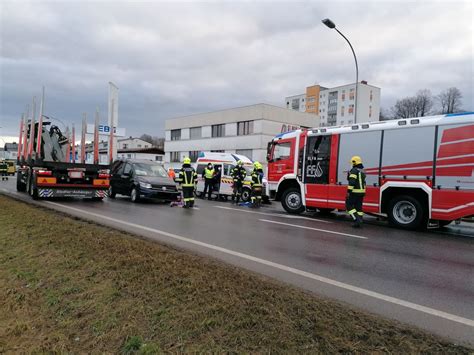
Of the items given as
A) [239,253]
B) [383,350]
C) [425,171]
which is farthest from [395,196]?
[383,350]

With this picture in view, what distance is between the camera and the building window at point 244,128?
144ft

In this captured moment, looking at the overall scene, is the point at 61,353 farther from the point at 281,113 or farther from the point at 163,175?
the point at 281,113

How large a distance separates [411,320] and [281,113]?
41538mm

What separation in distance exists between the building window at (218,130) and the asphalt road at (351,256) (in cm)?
3651

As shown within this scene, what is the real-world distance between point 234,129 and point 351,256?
1574 inches

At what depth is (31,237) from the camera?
6.98 metres

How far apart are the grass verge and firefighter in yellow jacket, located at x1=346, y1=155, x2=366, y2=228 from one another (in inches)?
226

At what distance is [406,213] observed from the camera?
10234 mm

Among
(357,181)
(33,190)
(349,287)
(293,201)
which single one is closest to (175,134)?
(33,190)

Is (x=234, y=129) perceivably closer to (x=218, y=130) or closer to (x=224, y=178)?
(x=218, y=130)

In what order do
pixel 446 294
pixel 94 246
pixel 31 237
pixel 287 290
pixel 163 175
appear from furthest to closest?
1. pixel 163 175
2. pixel 31 237
3. pixel 94 246
4. pixel 446 294
5. pixel 287 290

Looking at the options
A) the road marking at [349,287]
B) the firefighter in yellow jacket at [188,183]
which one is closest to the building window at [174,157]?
the firefighter in yellow jacket at [188,183]

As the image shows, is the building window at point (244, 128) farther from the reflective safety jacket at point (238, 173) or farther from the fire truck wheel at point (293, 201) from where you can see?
the fire truck wheel at point (293, 201)

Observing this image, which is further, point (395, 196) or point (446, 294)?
point (395, 196)
